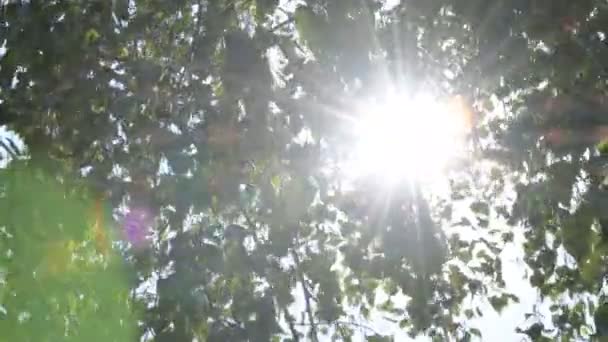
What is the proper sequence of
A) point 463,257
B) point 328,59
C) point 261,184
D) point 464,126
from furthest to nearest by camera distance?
point 463,257 < point 464,126 < point 261,184 < point 328,59

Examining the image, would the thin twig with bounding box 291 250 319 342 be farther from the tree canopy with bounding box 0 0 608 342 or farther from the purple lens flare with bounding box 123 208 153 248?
the purple lens flare with bounding box 123 208 153 248

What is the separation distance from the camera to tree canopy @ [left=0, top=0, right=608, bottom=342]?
2469 millimetres

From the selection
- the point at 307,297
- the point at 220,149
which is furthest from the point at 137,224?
the point at 307,297

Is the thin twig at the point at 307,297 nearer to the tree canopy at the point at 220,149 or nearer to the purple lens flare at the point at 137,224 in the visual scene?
the tree canopy at the point at 220,149

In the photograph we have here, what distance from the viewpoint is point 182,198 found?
2383mm

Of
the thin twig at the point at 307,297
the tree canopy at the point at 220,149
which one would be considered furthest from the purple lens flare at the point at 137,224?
the thin twig at the point at 307,297

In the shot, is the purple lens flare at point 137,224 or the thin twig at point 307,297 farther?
the thin twig at point 307,297

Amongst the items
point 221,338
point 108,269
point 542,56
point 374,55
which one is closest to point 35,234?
point 108,269

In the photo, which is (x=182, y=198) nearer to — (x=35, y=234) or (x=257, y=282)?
(x=35, y=234)

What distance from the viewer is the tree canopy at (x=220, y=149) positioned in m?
2.47

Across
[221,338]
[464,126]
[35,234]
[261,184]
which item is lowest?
[221,338]

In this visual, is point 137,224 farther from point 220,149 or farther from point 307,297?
point 307,297

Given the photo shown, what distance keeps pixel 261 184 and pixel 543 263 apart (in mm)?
1962

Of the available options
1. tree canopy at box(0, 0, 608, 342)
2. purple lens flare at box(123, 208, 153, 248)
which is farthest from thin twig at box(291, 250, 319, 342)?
purple lens flare at box(123, 208, 153, 248)
